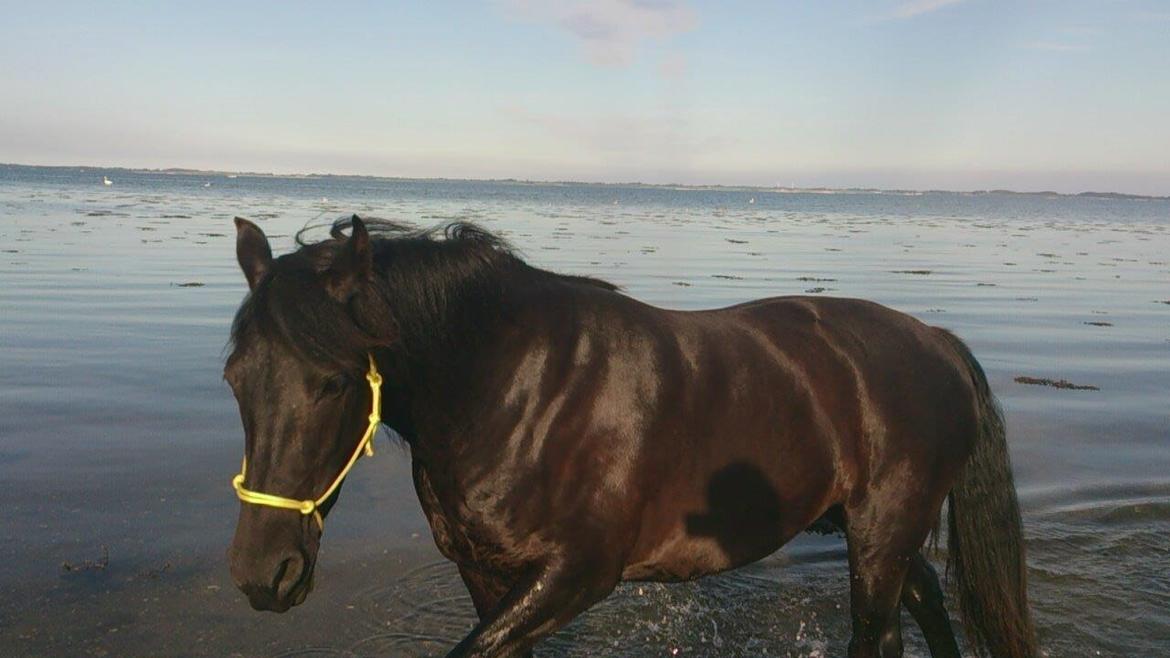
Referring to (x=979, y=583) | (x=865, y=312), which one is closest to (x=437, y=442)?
(x=865, y=312)

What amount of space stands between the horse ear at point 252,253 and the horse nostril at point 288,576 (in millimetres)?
873

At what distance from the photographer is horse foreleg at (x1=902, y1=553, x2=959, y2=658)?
4691mm

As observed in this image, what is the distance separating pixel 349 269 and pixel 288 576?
902 mm

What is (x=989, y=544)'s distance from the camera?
476 cm

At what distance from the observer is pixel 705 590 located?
5.90m

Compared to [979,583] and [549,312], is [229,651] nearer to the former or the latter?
[549,312]

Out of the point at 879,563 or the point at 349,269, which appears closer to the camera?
the point at 349,269

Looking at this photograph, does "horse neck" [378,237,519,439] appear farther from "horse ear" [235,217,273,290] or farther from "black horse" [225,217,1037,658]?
"horse ear" [235,217,273,290]

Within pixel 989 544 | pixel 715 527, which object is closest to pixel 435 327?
pixel 715 527

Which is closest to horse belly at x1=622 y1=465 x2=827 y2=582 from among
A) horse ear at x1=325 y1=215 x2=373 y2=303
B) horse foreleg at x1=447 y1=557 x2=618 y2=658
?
horse foreleg at x1=447 y1=557 x2=618 y2=658

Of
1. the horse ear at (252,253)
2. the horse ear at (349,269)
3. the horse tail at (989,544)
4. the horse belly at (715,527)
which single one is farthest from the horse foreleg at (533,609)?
the horse tail at (989,544)

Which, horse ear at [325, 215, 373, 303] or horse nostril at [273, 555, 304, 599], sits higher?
horse ear at [325, 215, 373, 303]

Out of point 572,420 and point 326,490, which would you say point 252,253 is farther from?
point 572,420

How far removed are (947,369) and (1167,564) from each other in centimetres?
334
